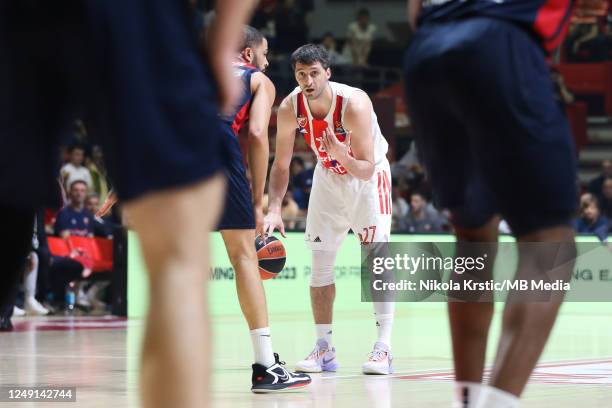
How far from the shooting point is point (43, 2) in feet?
7.27

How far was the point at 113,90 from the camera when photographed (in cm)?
221

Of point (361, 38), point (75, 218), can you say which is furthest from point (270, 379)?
point (361, 38)

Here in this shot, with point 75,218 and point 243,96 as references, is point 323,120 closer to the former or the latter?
point 243,96

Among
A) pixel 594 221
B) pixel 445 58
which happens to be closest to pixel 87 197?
pixel 594 221

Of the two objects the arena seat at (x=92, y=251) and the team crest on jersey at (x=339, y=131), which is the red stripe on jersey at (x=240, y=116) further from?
the arena seat at (x=92, y=251)

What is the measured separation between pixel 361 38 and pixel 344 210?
53.4 ft

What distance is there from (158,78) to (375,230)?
233 inches

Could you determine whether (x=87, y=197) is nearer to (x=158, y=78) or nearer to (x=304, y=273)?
(x=304, y=273)

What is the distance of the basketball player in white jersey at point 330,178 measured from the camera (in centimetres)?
755

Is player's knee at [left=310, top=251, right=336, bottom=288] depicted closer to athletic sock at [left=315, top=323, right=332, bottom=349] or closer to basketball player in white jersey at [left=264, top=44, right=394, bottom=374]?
basketball player in white jersey at [left=264, top=44, right=394, bottom=374]

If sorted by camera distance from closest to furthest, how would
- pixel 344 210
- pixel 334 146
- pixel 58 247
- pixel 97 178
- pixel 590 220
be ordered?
pixel 334 146
pixel 344 210
pixel 58 247
pixel 590 220
pixel 97 178

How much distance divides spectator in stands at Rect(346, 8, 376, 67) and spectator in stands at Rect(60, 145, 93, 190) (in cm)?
845

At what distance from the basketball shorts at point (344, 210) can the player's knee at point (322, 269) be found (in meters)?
0.06

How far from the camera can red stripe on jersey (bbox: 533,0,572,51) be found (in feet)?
10.00
